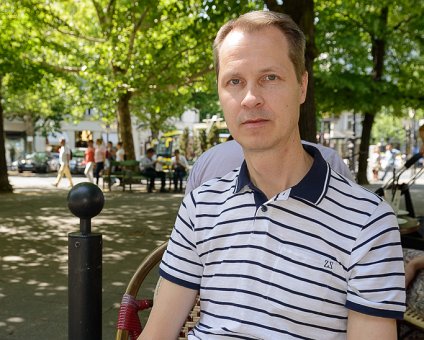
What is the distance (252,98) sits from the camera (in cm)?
168

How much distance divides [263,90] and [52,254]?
21.5ft

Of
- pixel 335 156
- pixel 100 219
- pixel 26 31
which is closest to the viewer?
pixel 335 156

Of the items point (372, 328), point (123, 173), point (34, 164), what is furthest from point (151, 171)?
point (34, 164)

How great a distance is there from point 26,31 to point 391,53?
12.1 metres

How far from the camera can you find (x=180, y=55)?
67.4 ft

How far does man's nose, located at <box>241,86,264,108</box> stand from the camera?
5.51ft

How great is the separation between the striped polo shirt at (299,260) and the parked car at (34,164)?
3525cm

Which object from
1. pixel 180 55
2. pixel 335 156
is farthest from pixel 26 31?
pixel 335 156

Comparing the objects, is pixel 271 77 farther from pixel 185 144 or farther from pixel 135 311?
pixel 185 144

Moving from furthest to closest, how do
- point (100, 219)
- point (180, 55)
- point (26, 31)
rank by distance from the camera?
point (180, 55), point (26, 31), point (100, 219)

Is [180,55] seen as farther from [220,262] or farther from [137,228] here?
[220,262]

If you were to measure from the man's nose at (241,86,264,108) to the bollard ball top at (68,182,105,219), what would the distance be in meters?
1.09

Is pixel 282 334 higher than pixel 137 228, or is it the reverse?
pixel 282 334

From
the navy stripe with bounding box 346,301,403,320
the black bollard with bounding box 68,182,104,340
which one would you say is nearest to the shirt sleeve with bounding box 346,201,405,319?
the navy stripe with bounding box 346,301,403,320
